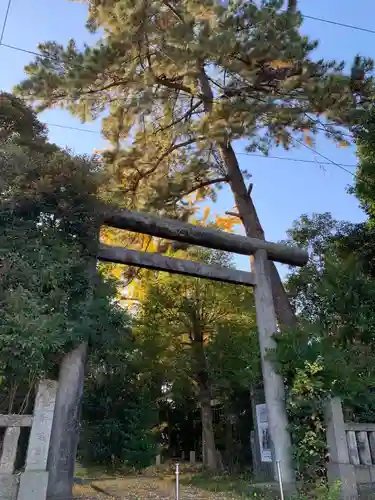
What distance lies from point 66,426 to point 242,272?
Answer: 399cm

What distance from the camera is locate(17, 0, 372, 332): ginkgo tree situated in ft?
25.3

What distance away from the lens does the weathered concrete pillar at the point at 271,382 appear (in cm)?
618

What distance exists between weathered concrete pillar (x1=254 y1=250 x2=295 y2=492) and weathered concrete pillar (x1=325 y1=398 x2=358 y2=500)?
741 mm

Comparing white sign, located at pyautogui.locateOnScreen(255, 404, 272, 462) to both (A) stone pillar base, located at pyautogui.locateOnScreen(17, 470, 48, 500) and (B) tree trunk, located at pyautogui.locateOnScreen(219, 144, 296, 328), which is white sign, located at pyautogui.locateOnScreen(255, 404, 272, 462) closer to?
(B) tree trunk, located at pyautogui.locateOnScreen(219, 144, 296, 328)

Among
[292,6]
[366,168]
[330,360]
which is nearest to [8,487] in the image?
[330,360]

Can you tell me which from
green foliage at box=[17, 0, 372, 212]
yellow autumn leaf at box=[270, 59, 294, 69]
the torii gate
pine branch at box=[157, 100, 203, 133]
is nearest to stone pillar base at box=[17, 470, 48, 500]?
the torii gate

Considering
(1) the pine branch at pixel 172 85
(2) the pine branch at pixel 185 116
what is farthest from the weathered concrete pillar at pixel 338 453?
(1) the pine branch at pixel 172 85

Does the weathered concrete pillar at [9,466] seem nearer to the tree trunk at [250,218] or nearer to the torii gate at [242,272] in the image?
the torii gate at [242,272]

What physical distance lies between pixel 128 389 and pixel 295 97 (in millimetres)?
7762

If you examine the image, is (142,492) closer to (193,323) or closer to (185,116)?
(193,323)

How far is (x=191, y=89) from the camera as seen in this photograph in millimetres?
9500

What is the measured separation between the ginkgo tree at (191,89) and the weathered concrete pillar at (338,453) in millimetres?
2918

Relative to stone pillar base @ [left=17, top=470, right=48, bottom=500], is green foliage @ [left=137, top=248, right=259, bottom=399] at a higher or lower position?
higher

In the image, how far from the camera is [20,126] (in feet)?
19.2
